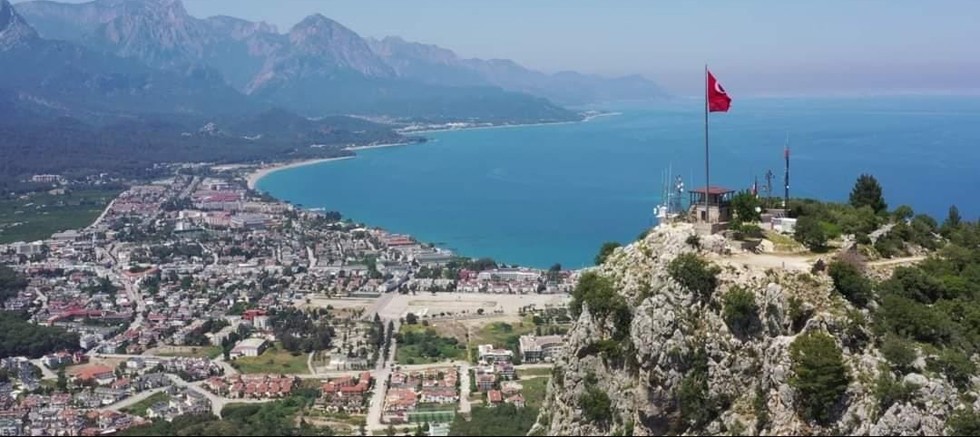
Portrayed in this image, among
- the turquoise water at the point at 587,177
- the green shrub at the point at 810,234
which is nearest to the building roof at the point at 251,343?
the turquoise water at the point at 587,177

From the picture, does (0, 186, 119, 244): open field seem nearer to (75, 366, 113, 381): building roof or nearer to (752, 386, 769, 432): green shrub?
(75, 366, 113, 381): building roof

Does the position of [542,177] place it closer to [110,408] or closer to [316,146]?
[316,146]

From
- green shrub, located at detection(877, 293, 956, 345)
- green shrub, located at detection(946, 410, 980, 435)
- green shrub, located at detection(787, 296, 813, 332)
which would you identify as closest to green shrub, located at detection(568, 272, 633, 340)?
green shrub, located at detection(787, 296, 813, 332)

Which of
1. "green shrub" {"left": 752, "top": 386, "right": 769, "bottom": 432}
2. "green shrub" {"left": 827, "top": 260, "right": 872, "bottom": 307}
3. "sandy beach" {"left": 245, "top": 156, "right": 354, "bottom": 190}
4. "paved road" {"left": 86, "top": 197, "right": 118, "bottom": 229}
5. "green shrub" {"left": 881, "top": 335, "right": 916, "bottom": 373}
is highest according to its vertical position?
"green shrub" {"left": 827, "top": 260, "right": 872, "bottom": 307}

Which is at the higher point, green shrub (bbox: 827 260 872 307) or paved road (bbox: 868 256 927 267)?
green shrub (bbox: 827 260 872 307)

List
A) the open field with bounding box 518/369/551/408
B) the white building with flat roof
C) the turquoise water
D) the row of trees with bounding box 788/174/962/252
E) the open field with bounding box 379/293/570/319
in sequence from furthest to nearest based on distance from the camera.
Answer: the turquoise water → the open field with bounding box 379/293/570/319 → the white building with flat roof → the open field with bounding box 518/369/551/408 → the row of trees with bounding box 788/174/962/252

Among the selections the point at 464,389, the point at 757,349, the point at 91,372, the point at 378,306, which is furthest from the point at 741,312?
the point at 378,306

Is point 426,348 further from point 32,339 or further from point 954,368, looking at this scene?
point 954,368

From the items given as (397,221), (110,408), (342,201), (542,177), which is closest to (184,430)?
(110,408)
